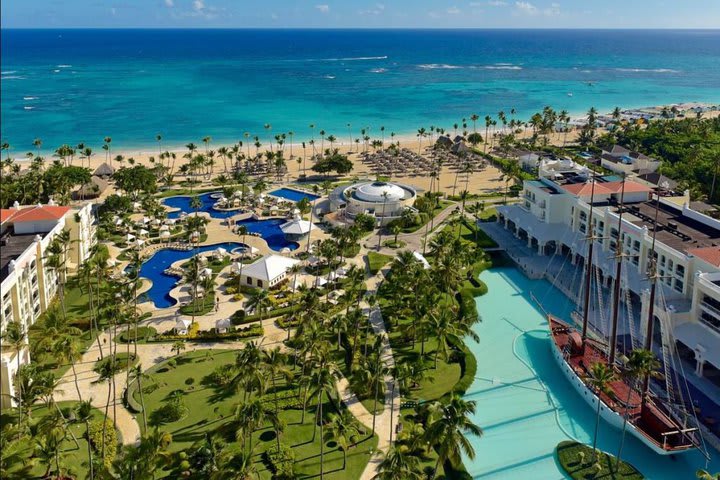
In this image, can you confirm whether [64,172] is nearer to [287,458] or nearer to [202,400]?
[202,400]

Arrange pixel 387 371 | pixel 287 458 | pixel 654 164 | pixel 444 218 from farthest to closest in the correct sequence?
pixel 654 164, pixel 444 218, pixel 387 371, pixel 287 458

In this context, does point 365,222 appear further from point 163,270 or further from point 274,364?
point 274,364

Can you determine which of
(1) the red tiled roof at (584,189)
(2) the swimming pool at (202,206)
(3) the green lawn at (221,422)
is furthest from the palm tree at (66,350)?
(1) the red tiled roof at (584,189)

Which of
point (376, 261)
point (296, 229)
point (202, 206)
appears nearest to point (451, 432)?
point (376, 261)

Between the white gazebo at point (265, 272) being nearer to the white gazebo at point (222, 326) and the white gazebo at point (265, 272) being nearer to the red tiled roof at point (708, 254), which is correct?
the white gazebo at point (222, 326)

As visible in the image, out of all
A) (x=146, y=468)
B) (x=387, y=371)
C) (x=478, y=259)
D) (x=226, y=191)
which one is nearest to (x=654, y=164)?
(x=478, y=259)

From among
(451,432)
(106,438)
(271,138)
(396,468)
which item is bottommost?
(106,438)
